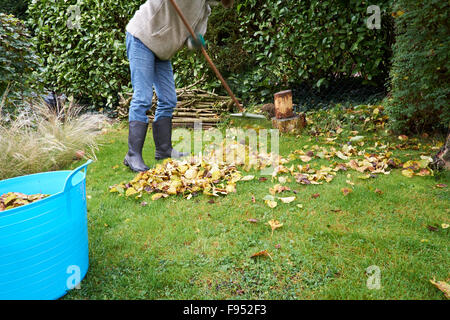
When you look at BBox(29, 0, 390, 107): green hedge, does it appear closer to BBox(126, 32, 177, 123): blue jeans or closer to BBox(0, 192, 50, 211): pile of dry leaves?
BBox(126, 32, 177, 123): blue jeans

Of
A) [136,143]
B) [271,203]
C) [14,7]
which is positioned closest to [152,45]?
[136,143]

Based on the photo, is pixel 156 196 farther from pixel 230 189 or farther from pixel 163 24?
pixel 163 24

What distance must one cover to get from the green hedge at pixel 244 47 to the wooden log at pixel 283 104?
811 mm

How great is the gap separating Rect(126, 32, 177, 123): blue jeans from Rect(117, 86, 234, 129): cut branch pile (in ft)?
6.20

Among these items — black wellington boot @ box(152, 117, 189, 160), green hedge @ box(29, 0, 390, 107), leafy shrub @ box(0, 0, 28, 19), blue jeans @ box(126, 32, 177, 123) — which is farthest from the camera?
leafy shrub @ box(0, 0, 28, 19)

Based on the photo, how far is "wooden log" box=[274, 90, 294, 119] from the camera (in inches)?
169

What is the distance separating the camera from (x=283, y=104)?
4336 mm

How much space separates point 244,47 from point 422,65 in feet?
10.3

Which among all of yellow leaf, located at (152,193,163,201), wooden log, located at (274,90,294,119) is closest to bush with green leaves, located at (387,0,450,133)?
wooden log, located at (274,90,294,119)

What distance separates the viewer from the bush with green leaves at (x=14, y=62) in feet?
11.7

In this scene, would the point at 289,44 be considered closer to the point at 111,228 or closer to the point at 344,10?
the point at 344,10

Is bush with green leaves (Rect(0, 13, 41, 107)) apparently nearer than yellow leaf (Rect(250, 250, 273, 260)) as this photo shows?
No

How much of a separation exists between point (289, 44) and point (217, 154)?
2654 mm

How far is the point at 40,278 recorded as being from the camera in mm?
1285
